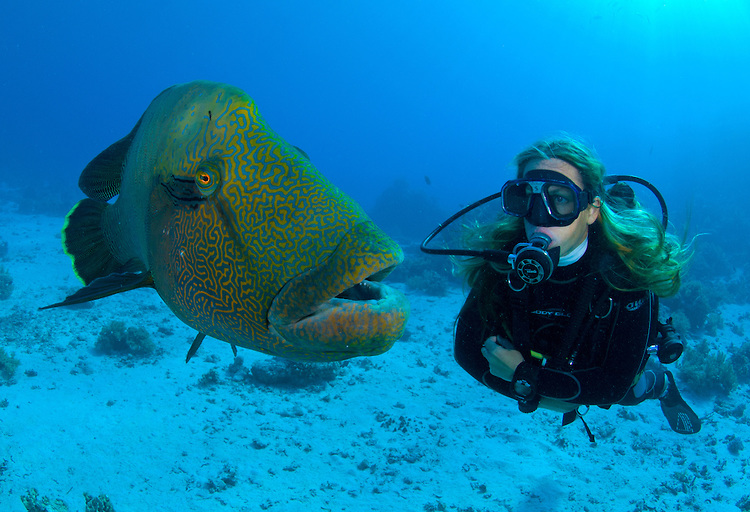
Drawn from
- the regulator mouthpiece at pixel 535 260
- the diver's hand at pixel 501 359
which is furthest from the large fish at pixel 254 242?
the diver's hand at pixel 501 359

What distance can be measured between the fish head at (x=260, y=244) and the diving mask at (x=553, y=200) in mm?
2169

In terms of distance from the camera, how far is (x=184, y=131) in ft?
4.45

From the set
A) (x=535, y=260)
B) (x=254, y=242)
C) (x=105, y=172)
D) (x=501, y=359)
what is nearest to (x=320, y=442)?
(x=501, y=359)

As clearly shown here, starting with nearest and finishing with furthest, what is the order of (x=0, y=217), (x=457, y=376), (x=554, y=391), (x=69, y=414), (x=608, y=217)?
(x=554, y=391) < (x=608, y=217) < (x=69, y=414) < (x=457, y=376) < (x=0, y=217)

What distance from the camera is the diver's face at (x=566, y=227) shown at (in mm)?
2994

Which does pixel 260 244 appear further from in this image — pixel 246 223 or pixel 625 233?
pixel 625 233

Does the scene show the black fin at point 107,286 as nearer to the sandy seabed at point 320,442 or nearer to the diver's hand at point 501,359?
the diver's hand at point 501,359

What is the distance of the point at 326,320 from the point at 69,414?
8.14 meters

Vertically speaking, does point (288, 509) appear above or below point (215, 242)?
below

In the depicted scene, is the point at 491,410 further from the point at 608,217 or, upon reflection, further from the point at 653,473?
the point at 608,217

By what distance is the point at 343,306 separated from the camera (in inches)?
42.6

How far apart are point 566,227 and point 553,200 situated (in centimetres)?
24

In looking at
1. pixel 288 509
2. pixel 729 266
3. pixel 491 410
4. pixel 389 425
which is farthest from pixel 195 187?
pixel 729 266

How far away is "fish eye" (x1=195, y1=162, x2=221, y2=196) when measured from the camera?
123 cm
